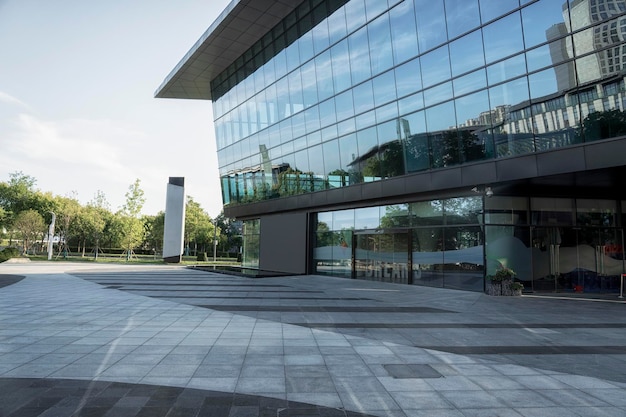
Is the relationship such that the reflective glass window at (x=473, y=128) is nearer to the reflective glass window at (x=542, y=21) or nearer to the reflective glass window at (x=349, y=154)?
the reflective glass window at (x=542, y=21)

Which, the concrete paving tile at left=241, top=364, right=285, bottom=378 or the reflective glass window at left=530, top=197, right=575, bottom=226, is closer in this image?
the concrete paving tile at left=241, top=364, right=285, bottom=378

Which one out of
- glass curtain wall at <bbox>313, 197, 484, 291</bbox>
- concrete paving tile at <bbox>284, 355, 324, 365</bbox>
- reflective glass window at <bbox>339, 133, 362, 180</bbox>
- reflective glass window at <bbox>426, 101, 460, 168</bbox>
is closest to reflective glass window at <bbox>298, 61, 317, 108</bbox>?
reflective glass window at <bbox>339, 133, 362, 180</bbox>

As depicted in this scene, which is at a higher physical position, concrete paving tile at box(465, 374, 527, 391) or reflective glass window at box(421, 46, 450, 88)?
reflective glass window at box(421, 46, 450, 88)

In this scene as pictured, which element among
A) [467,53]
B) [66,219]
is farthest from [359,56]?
[66,219]

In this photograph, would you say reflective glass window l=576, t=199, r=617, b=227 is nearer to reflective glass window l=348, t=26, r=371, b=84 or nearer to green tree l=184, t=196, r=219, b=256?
reflective glass window l=348, t=26, r=371, b=84

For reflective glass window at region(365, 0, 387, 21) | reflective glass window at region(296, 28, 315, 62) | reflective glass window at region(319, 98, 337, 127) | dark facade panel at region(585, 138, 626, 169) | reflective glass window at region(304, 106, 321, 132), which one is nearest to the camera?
dark facade panel at region(585, 138, 626, 169)

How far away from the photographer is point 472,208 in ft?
64.3

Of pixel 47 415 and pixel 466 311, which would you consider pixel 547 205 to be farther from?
pixel 47 415

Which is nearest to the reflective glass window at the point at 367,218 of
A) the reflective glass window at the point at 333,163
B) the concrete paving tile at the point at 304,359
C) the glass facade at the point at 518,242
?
the reflective glass window at the point at 333,163

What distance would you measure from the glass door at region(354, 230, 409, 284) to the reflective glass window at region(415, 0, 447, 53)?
33.9 feet

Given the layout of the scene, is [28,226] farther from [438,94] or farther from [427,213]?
[438,94]

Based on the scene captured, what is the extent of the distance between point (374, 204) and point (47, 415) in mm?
21780

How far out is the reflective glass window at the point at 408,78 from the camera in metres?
20.4

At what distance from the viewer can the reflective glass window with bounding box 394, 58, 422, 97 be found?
20359 millimetres
